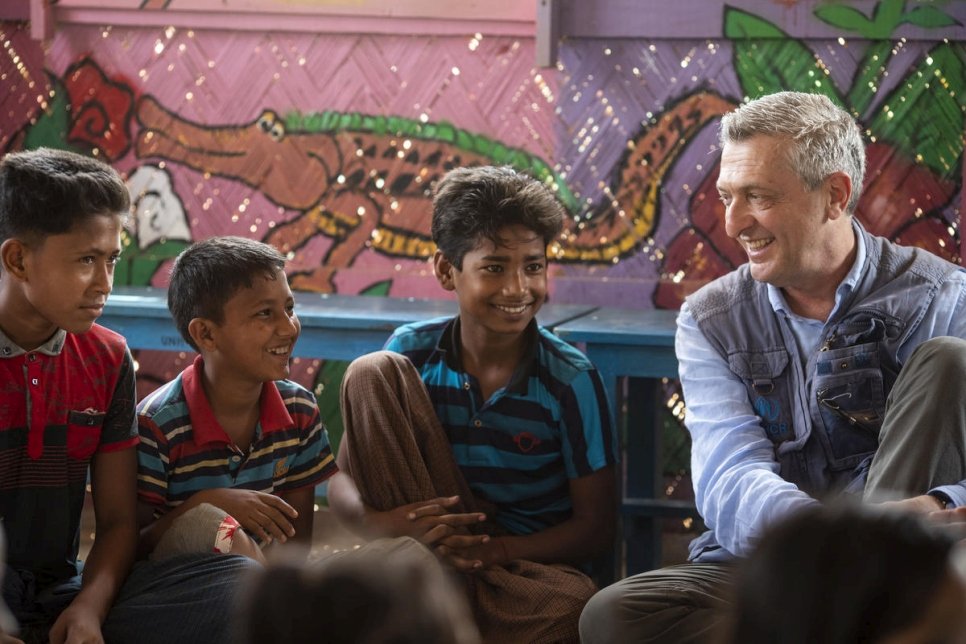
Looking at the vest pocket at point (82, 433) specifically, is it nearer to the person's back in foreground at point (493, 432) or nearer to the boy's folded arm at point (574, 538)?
the person's back in foreground at point (493, 432)

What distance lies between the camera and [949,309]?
8.79ft

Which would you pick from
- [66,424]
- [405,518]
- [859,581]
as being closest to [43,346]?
[66,424]

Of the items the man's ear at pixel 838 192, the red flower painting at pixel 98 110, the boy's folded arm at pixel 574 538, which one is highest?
the red flower painting at pixel 98 110

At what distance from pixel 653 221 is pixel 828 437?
6.05 ft

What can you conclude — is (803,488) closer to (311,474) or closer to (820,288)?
(820,288)

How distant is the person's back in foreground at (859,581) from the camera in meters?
1.01

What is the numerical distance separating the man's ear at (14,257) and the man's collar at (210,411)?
1.41 ft

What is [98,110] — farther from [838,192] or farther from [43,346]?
[838,192]

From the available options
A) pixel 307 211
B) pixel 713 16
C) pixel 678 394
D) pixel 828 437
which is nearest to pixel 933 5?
pixel 713 16

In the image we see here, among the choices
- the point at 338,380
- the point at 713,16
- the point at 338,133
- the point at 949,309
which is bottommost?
the point at 338,380

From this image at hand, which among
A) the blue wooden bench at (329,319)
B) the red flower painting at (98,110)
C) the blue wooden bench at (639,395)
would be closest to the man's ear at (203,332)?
the blue wooden bench at (329,319)

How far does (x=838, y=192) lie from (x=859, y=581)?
6.29 feet

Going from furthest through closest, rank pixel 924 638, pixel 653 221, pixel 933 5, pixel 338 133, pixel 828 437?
pixel 338 133 < pixel 653 221 < pixel 933 5 < pixel 828 437 < pixel 924 638

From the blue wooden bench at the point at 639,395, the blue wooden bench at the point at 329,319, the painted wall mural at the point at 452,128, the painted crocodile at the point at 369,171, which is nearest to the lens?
the blue wooden bench at the point at 639,395
